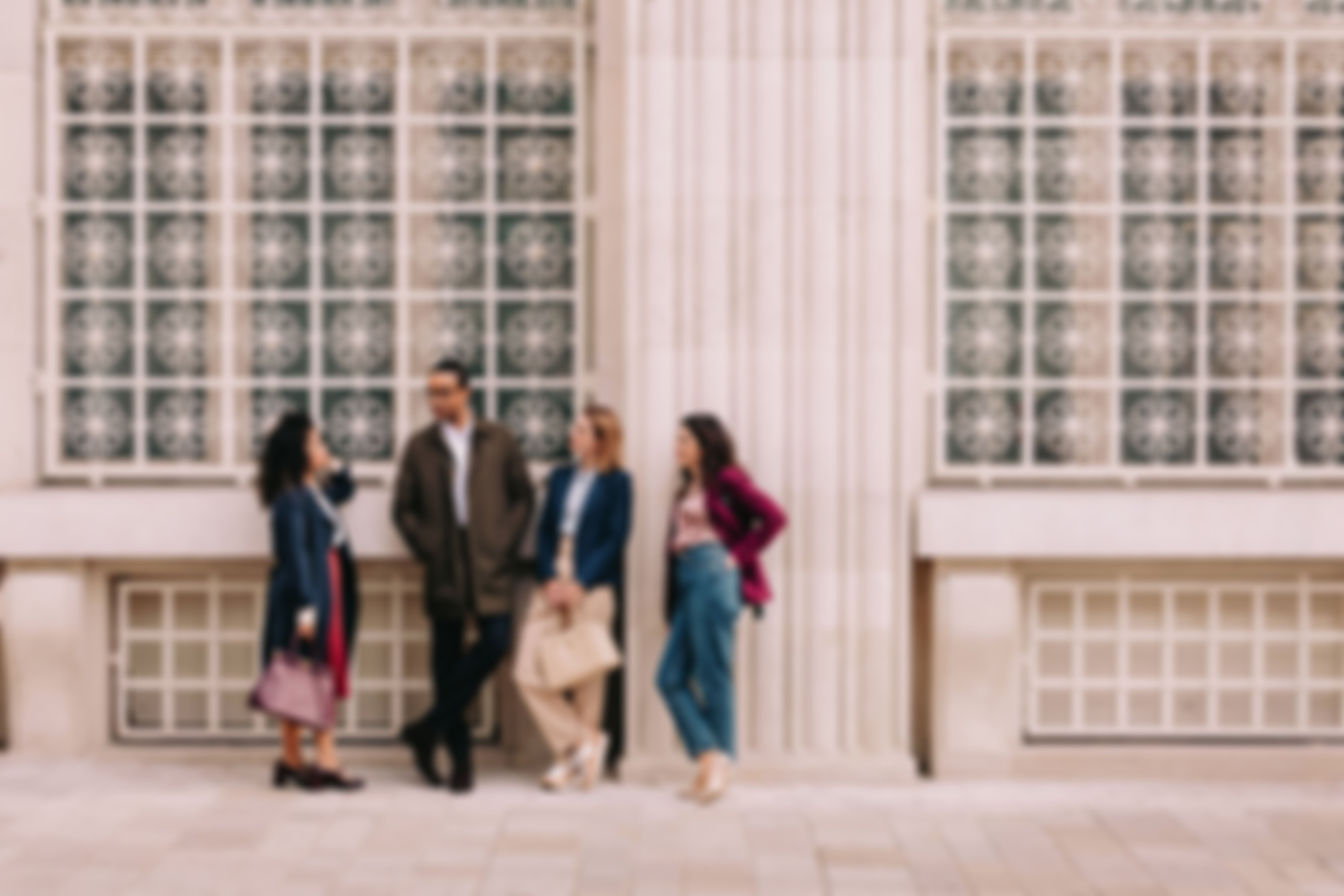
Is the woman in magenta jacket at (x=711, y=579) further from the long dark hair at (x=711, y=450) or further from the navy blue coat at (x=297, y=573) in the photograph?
the navy blue coat at (x=297, y=573)

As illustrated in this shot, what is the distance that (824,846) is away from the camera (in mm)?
7441

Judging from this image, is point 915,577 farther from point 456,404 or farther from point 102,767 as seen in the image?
point 102,767

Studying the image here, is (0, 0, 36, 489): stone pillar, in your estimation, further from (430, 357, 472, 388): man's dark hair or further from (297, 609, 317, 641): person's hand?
(430, 357, 472, 388): man's dark hair

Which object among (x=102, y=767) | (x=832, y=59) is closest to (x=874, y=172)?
(x=832, y=59)

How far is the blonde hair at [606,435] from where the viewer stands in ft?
27.6

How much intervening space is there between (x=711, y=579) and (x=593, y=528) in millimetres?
646

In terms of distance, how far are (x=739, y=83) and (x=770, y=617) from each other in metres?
2.63

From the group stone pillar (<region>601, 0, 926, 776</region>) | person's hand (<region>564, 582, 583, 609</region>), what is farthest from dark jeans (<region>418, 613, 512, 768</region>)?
stone pillar (<region>601, 0, 926, 776</region>)

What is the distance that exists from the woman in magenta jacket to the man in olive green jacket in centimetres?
83

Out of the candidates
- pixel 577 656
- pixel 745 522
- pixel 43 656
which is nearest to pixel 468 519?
pixel 577 656

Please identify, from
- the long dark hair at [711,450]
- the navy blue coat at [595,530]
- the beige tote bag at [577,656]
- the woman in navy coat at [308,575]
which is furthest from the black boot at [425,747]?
the long dark hair at [711,450]

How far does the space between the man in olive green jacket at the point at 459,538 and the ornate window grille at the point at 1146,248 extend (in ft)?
7.62

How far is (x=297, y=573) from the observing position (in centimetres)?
823

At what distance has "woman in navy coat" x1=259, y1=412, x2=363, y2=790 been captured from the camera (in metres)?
8.28
